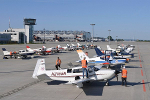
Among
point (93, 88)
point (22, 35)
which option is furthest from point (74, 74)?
point (22, 35)

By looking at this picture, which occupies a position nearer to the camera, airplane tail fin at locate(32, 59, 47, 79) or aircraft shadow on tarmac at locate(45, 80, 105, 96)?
aircraft shadow on tarmac at locate(45, 80, 105, 96)

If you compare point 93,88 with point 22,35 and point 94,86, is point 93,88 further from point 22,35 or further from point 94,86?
point 22,35

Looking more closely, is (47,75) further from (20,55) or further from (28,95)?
(20,55)

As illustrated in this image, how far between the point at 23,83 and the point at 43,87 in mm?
2213

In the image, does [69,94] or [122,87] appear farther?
[122,87]

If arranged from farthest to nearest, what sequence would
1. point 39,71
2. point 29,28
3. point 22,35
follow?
point 29,28 < point 22,35 < point 39,71

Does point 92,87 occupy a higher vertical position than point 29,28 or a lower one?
lower

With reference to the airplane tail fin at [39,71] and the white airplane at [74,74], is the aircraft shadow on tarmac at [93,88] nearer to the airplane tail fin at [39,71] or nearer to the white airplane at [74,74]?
the white airplane at [74,74]

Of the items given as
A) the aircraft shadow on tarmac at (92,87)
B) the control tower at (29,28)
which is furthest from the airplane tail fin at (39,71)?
the control tower at (29,28)

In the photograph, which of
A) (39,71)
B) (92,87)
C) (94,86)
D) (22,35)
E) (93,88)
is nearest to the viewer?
(93,88)

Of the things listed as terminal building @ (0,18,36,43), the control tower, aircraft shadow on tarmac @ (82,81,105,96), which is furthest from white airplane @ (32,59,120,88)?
the control tower

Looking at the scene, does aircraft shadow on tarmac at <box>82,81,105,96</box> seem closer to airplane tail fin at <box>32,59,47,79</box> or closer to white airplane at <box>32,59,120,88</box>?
white airplane at <box>32,59,120,88</box>

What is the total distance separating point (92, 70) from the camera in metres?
14.3

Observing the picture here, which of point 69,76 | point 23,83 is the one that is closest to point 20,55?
point 23,83
